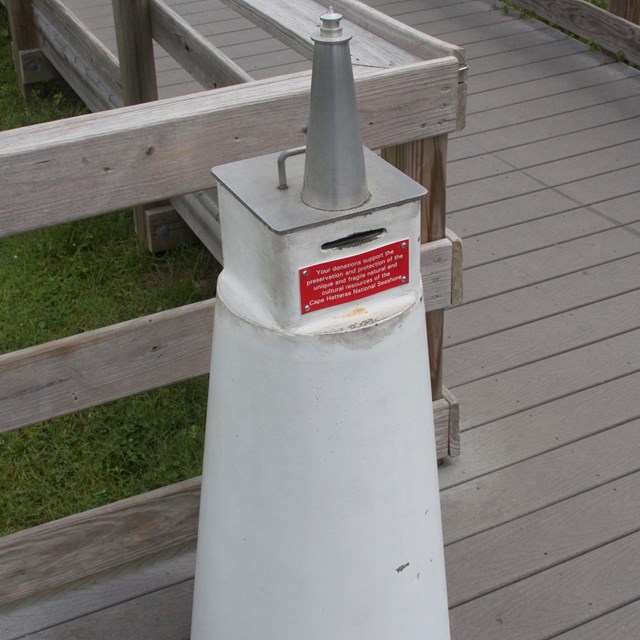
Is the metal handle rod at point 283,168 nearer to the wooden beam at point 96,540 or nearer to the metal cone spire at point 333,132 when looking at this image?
the metal cone spire at point 333,132

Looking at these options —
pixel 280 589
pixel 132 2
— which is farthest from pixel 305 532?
pixel 132 2

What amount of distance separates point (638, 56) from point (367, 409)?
382 cm

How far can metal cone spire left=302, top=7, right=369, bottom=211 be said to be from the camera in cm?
151

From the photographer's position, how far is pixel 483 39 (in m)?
5.59

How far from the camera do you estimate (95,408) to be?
11.0 ft

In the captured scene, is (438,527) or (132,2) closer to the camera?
(438,527)

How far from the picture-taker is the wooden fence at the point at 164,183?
193 centimetres

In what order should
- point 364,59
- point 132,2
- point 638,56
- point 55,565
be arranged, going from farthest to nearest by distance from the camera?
1. point 638,56
2. point 132,2
3. point 55,565
4. point 364,59

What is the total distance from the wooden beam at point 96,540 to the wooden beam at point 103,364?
0.31 meters

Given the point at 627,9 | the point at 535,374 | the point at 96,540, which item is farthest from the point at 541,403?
the point at 627,9

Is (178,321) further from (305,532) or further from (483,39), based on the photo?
(483,39)

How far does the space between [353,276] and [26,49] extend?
444cm

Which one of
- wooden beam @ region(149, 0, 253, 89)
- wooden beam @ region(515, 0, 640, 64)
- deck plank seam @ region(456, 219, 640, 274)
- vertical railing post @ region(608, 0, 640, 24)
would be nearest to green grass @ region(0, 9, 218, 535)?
wooden beam @ region(149, 0, 253, 89)

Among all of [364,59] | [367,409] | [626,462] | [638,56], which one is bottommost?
[626,462]
